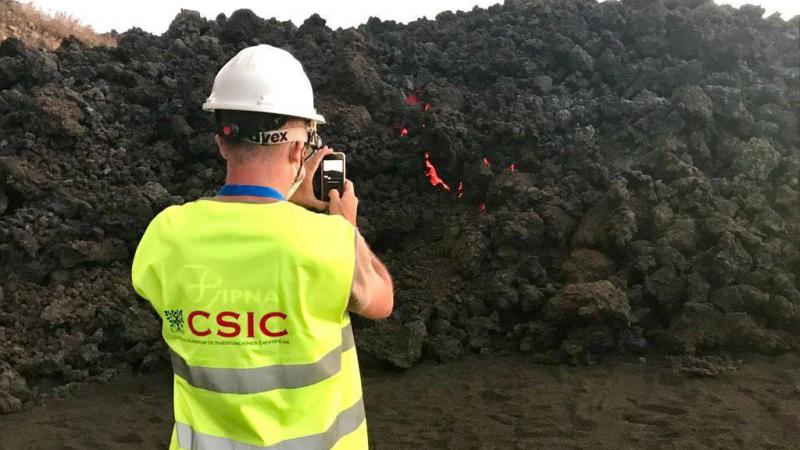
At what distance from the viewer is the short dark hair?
1.97 metres

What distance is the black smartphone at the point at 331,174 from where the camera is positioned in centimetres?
246

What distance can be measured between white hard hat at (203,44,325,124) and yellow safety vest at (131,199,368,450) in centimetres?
32

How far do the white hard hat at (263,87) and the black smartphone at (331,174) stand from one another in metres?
0.29

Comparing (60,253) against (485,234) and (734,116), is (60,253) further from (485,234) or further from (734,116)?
(734,116)

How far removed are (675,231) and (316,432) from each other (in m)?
5.57

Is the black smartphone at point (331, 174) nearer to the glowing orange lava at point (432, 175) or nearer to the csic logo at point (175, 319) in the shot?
the csic logo at point (175, 319)

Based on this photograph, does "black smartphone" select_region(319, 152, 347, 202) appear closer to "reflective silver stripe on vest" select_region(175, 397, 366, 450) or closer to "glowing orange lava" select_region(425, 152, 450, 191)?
"reflective silver stripe on vest" select_region(175, 397, 366, 450)

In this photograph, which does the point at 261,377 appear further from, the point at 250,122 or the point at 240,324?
the point at 250,122

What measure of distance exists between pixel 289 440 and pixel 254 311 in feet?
1.28

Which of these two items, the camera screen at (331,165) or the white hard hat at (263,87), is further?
the camera screen at (331,165)

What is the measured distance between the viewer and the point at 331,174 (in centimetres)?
246

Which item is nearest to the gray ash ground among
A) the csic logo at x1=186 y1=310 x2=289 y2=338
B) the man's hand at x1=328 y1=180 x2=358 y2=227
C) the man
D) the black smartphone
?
the black smartphone

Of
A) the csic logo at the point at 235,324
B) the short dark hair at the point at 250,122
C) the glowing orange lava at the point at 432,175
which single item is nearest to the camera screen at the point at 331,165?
the short dark hair at the point at 250,122

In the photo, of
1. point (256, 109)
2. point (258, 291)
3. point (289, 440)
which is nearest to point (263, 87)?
point (256, 109)
